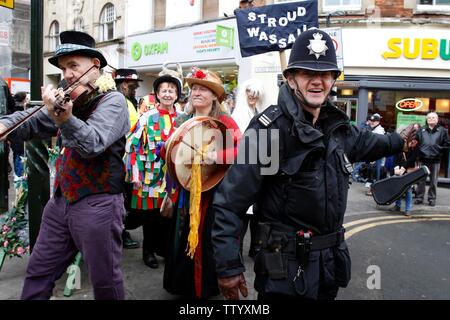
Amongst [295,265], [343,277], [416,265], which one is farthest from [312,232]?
[416,265]

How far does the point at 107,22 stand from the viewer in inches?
799

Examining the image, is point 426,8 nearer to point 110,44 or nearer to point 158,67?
point 158,67

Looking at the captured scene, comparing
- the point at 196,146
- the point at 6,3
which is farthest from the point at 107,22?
the point at 196,146

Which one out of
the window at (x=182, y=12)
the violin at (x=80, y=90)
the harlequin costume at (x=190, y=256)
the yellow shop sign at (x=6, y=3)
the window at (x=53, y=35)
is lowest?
the harlequin costume at (x=190, y=256)

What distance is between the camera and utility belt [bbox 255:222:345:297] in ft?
7.19

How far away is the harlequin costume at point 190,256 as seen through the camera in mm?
3502

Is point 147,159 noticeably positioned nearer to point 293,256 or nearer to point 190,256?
point 190,256

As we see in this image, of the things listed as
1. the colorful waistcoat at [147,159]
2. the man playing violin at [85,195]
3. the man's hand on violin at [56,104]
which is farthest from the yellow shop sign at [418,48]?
the man's hand on violin at [56,104]

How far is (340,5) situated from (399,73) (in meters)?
2.85

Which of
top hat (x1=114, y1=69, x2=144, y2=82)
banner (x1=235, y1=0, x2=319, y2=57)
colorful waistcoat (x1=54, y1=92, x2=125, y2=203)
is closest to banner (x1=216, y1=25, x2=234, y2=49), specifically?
banner (x1=235, y1=0, x2=319, y2=57)

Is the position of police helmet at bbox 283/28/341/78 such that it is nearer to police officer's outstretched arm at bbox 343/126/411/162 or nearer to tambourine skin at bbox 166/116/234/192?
police officer's outstretched arm at bbox 343/126/411/162

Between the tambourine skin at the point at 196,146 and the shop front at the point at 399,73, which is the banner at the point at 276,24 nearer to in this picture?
the tambourine skin at the point at 196,146

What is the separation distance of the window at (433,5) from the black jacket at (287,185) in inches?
480

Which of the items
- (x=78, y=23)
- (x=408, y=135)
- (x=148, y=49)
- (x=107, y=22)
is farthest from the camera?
(x=78, y=23)
